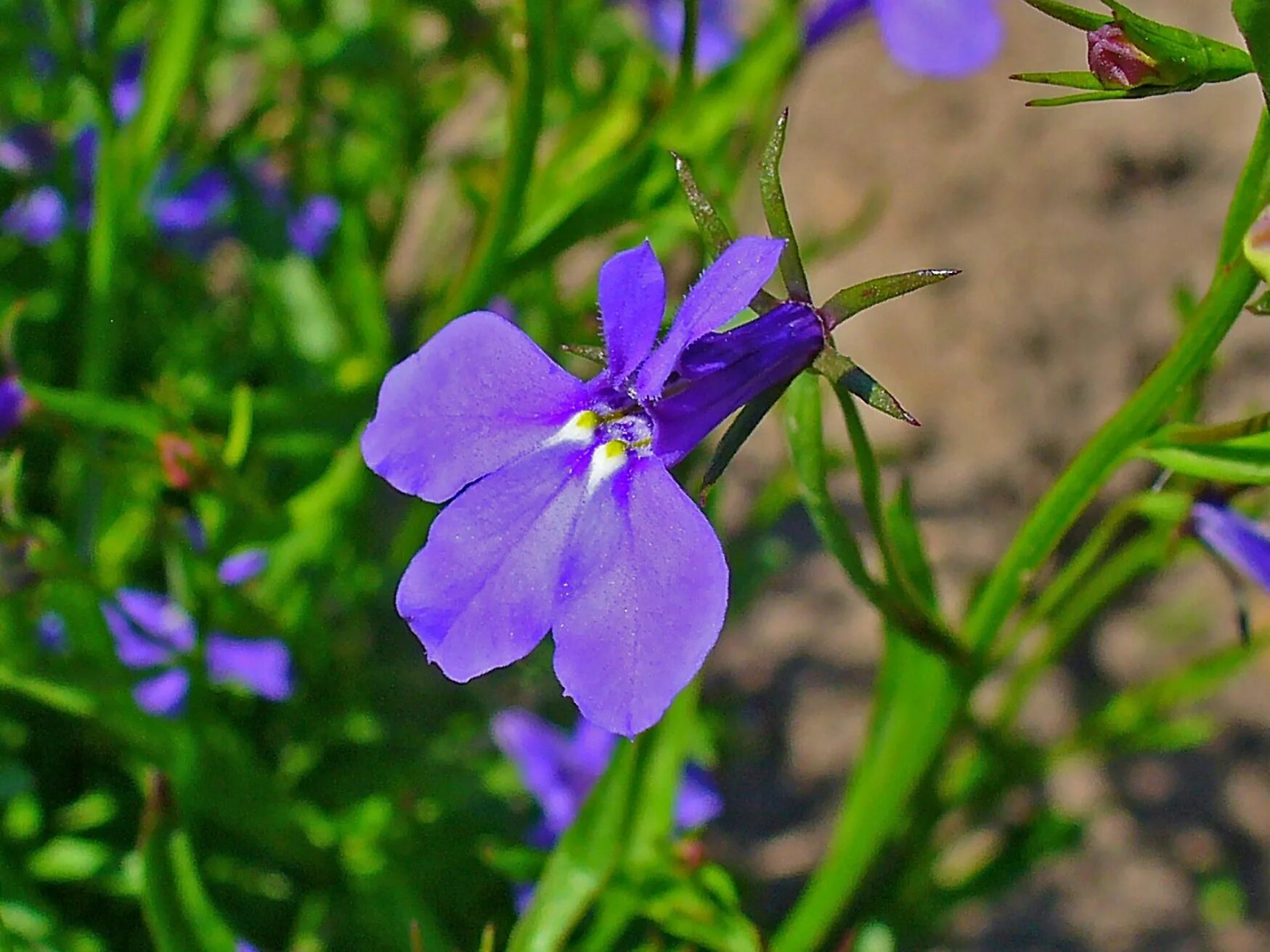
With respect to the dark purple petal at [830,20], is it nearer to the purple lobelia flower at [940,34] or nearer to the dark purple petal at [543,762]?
the purple lobelia flower at [940,34]

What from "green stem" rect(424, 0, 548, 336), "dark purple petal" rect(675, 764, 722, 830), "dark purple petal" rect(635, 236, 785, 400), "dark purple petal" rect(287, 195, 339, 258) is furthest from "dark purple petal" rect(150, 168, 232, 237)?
"dark purple petal" rect(635, 236, 785, 400)

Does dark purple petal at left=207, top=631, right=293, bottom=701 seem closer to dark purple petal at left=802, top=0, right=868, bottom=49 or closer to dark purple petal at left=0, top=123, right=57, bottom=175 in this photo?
dark purple petal at left=0, top=123, right=57, bottom=175

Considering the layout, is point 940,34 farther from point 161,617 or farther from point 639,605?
point 161,617

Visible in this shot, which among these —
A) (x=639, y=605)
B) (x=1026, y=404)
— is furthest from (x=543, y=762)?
(x=1026, y=404)

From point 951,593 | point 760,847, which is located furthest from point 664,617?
point 951,593

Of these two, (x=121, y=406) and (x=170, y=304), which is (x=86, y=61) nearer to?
(x=121, y=406)

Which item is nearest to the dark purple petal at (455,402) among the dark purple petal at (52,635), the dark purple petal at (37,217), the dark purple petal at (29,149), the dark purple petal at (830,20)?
the dark purple petal at (52,635)
